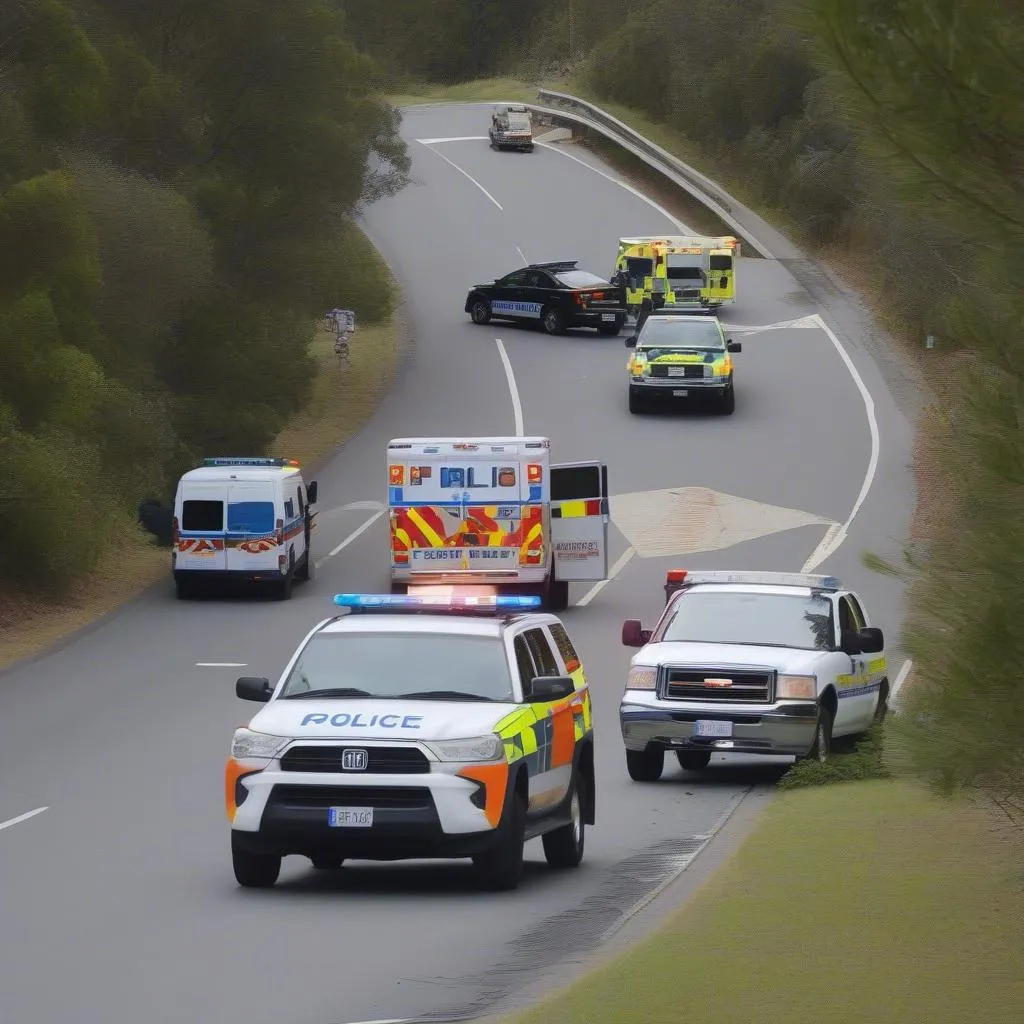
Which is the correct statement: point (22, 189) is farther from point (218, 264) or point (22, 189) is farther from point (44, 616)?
point (218, 264)

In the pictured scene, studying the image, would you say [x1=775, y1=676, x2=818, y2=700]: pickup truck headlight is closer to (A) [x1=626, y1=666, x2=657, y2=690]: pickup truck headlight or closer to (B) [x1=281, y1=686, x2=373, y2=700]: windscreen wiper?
(A) [x1=626, y1=666, x2=657, y2=690]: pickup truck headlight

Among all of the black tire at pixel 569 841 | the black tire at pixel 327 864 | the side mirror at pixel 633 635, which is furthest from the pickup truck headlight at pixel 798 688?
the black tire at pixel 327 864

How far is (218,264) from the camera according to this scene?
1762 inches

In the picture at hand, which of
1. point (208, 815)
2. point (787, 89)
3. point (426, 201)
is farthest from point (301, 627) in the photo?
point (787, 89)

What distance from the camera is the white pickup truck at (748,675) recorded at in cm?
1862

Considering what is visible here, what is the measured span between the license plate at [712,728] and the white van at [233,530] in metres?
14.9

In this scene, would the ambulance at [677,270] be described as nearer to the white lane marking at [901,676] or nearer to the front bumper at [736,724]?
the white lane marking at [901,676]

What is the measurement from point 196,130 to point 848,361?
18729mm

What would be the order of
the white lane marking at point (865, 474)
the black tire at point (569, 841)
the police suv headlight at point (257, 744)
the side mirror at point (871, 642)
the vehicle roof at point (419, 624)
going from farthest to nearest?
the white lane marking at point (865, 474), the side mirror at point (871, 642), the black tire at point (569, 841), the vehicle roof at point (419, 624), the police suv headlight at point (257, 744)

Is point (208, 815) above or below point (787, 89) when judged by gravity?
below

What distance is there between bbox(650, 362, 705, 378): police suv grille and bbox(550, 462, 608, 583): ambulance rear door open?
15500 millimetres

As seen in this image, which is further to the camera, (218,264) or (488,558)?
(218,264)

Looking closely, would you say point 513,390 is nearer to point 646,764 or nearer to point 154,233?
point 154,233

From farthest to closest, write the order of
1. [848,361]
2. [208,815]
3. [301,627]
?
[848,361] → [301,627] → [208,815]
